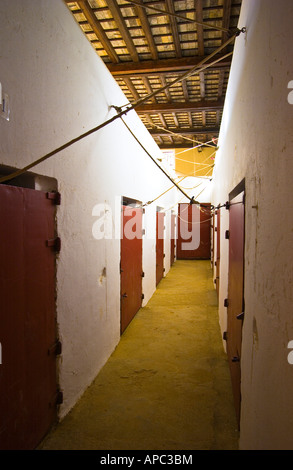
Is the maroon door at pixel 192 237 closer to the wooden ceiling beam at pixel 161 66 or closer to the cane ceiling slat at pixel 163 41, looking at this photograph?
the cane ceiling slat at pixel 163 41

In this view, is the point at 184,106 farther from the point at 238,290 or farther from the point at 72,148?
the point at 238,290

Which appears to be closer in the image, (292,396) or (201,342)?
(292,396)

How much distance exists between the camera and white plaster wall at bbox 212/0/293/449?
112cm

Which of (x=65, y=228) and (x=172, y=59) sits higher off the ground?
(x=172, y=59)

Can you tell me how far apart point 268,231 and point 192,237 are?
12.2 m

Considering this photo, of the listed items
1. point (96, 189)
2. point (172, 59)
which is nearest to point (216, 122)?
point (172, 59)

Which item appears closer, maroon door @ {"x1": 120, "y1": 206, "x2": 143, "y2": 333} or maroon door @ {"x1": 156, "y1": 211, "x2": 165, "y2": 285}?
maroon door @ {"x1": 120, "y1": 206, "x2": 143, "y2": 333}

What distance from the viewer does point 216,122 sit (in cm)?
813

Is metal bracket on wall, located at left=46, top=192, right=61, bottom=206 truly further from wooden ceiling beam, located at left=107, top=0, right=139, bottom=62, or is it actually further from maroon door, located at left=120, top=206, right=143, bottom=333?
wooden ceiling beam, located at left=107, top=0, right=139, bottom=62

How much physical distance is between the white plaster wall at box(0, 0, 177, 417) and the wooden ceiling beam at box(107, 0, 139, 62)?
2.32 ft

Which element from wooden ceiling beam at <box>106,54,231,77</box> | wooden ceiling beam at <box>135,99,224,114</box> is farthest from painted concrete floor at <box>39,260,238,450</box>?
wooden ceiling beam at <box>135,99,224,114</box>

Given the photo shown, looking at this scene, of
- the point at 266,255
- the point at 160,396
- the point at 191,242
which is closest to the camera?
the point at 266,255
